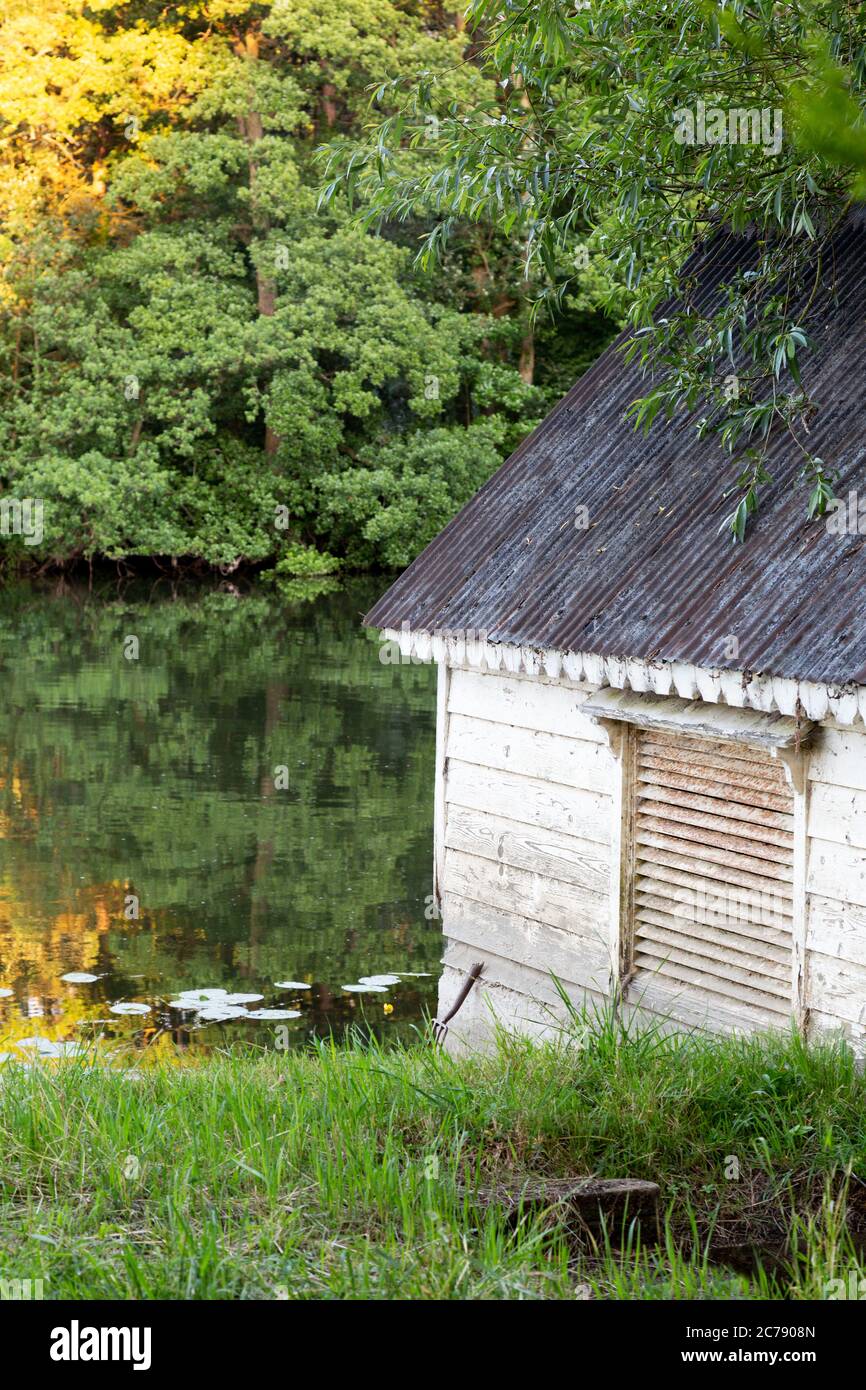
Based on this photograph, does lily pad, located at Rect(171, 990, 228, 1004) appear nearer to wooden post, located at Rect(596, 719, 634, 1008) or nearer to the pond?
the pond

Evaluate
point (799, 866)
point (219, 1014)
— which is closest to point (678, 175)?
point (799, 866)

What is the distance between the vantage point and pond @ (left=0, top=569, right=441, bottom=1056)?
50.3ft

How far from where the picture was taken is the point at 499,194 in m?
10.6

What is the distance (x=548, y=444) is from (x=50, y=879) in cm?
1005

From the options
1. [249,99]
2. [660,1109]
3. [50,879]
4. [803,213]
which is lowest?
[50,879]

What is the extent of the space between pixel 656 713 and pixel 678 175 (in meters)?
4.02

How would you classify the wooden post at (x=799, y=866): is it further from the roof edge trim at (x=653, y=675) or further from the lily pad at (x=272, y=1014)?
the lily pad at (x=272, y=1014)

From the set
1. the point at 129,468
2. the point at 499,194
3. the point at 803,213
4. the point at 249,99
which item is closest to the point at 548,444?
the point at 499,194

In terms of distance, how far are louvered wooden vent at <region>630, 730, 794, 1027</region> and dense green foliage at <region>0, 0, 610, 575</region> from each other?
3516 centimetres

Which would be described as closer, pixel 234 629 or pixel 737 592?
pixel 737 592

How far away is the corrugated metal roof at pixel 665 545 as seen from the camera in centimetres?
830

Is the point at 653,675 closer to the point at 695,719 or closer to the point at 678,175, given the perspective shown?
the point at 695,719

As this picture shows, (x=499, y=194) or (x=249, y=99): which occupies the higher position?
(x=249, y=99)

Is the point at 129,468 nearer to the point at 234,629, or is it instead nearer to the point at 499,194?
the point at 234,629
